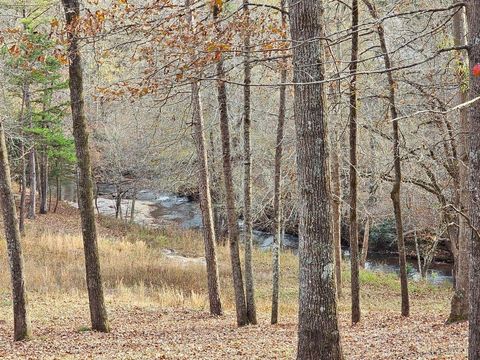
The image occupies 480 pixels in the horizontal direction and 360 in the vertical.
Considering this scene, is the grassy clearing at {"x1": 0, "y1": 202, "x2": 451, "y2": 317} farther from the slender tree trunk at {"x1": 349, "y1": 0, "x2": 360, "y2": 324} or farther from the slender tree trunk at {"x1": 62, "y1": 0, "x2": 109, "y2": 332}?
the slender tree trunk at {"x1": 62, "y1": 0, "x2": 109, "y2": 332}

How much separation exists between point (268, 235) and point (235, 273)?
21371 mm

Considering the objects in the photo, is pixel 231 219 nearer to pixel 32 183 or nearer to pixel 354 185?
pixel 354 185

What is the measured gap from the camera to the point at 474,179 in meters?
3.72

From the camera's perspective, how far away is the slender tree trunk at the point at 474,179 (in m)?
3.65

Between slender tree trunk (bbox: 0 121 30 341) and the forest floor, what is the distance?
1.06 ft

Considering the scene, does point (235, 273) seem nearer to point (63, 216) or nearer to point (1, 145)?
point (1, 145)

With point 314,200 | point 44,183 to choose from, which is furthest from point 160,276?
point 44,183

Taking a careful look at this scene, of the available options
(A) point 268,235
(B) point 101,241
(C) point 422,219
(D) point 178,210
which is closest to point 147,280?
(B) point 101,241

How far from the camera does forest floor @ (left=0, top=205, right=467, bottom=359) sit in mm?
7379

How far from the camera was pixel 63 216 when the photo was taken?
28.4 metres

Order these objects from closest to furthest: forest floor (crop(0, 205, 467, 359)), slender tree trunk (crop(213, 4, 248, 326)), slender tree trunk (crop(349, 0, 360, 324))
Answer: forest floor (crop(0, 205, 467, 359))
slender tree trunk (crop(349, 0, 360, 324))
slender tree trunk (crop(213, 4, 248, 326))

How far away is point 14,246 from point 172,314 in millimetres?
4640

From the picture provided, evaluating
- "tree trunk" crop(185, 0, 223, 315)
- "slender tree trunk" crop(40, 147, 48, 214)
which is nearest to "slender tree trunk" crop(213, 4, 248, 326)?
"tree trunk" crop(185, 0, 223, 315)

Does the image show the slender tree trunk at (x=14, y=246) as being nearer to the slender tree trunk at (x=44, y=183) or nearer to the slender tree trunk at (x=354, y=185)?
the slender tree trunk at (x=354, y=185)
